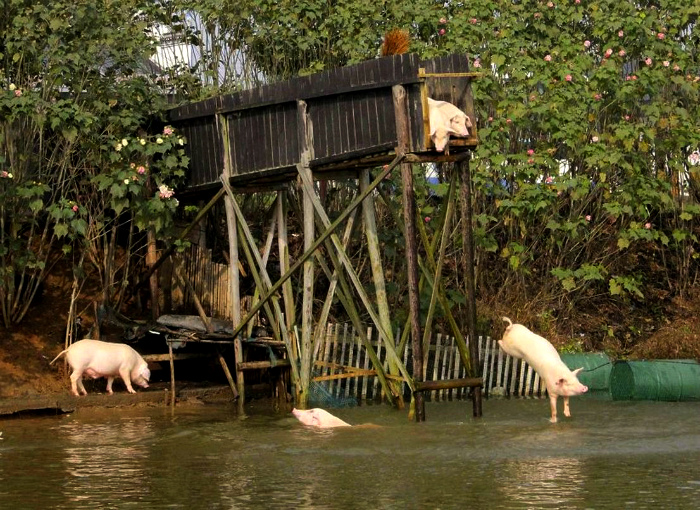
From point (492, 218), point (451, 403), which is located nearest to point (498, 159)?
point (492, 218)

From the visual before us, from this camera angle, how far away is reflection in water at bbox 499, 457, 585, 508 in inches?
420

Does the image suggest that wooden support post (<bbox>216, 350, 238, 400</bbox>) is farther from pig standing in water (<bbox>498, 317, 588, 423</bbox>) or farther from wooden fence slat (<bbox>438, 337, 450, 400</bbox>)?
pig standing in water (<bbox>498, 317, 588, 423</bbox>)

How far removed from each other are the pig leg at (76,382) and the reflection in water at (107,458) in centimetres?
84

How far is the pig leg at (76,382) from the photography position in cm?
1644

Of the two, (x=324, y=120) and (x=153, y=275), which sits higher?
(x=324, y=120)

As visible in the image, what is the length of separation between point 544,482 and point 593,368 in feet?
20.6

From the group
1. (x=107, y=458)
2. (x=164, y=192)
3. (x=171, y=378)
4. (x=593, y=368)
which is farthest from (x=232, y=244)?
(x=107, y=458)

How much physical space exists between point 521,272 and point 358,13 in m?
4.65

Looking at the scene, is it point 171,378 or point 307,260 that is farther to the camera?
point 171,378

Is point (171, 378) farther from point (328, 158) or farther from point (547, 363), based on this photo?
point (547, 363)

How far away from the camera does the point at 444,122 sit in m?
14.9

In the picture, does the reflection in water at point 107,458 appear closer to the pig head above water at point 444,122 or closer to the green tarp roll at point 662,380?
the pig head above water at point 444,122

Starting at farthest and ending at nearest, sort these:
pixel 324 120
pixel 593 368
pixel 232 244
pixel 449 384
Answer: pixel 232 244 < pixel 593 368 < pixel 324 120 < pixel 449 384

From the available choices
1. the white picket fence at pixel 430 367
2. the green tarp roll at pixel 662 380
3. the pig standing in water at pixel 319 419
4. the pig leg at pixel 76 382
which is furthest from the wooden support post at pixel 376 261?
the pig leg at pixel 76 382
